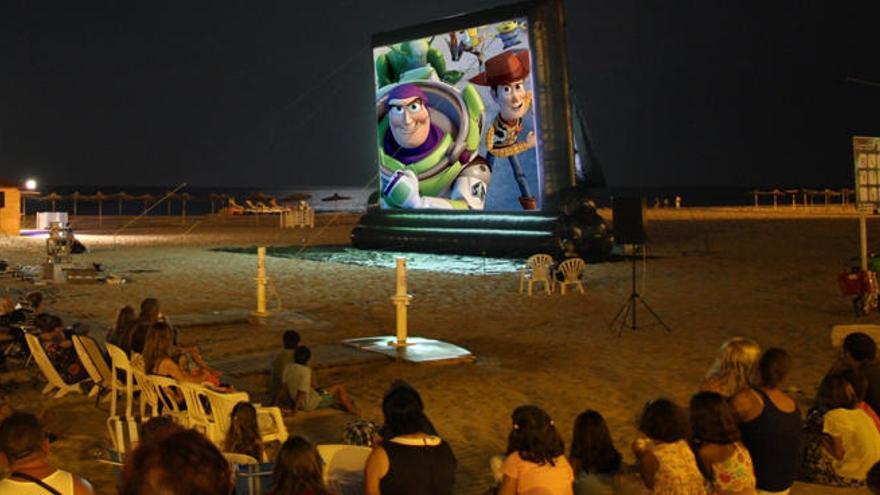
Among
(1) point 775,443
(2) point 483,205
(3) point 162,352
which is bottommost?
(1) point 775,443

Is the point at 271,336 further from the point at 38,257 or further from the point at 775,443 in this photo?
the point at 38,257

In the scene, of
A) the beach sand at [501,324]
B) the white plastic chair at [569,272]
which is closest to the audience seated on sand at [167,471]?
the beach sand at [501,324]

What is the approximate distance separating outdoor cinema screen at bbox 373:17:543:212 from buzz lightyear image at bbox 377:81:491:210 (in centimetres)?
3

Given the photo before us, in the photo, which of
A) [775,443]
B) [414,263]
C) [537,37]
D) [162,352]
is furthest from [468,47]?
[775,443]

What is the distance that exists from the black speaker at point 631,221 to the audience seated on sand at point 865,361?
5167mm

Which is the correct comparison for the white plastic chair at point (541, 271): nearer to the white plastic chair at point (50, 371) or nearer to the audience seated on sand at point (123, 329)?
the audience seated on sand at point (123, 329)

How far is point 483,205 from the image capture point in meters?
21.4

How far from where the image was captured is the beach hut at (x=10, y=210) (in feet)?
107

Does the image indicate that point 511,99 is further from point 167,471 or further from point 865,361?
point 167,471

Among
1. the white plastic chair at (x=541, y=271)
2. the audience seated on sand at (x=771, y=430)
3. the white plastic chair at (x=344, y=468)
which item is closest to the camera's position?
the white plastic chair at (x=344, y=468)

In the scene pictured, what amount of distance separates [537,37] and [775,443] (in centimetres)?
1683

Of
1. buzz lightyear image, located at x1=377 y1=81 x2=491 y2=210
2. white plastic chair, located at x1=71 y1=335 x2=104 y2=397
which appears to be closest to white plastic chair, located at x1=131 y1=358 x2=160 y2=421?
white plastic chair, located at x1=71 y1=335 x2=104 y2=397

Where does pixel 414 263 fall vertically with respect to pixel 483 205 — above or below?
below

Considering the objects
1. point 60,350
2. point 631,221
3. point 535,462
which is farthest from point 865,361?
point 60,350
